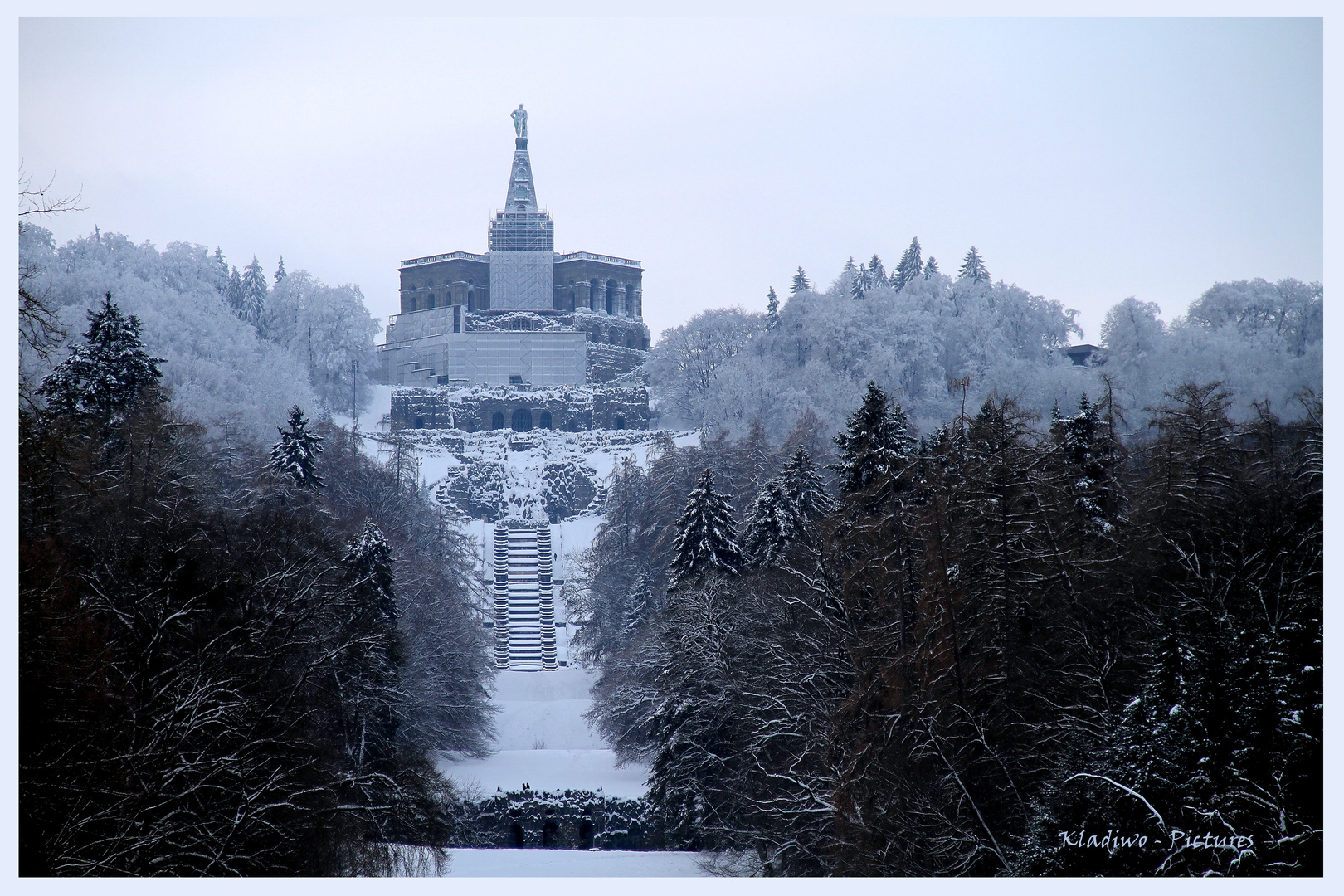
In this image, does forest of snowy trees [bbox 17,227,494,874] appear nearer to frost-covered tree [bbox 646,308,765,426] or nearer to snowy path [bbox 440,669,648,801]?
snowy path [bbox 440,669,648,801]

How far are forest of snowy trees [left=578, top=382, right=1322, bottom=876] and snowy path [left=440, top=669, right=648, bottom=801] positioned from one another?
361cm

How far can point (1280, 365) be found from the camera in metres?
35.1

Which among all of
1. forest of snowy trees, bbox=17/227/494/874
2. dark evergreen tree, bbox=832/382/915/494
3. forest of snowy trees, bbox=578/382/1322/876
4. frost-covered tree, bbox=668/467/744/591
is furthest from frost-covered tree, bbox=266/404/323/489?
dark evergreen tree, bbox=832/382/915/494

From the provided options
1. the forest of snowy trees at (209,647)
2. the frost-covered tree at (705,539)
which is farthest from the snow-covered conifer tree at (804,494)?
the forest of snowy trees at (209,647)

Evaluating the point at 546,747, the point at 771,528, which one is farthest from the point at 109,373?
the point at 771,528

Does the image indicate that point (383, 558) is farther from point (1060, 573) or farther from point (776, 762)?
point (1060, 573)

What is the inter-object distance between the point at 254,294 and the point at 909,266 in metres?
37.4

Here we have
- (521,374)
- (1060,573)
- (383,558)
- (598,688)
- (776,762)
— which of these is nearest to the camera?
(1060,573)

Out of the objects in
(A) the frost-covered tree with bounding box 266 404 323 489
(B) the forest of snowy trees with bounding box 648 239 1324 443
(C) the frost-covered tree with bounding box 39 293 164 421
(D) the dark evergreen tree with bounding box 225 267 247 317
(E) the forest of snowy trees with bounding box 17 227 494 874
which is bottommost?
(E) the forest of snowy trees with bounding box 17 227 494 874

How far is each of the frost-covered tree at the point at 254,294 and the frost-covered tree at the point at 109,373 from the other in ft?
146

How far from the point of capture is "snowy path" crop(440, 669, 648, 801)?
27062 mm

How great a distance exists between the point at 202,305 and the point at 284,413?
42.9ft

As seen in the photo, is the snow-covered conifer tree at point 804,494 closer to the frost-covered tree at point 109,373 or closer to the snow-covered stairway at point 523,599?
the frost-covered tree at point 109,373

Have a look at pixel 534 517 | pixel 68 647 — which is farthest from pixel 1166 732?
pixel 534 517
